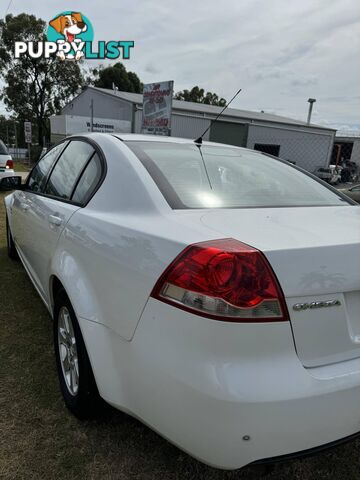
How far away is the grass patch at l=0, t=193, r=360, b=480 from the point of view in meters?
1.83

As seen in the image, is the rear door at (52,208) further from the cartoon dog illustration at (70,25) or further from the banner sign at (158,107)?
the cartoon dog illustration at (70,25)

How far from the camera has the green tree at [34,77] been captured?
115 feet

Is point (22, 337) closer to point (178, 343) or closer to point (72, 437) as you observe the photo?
point (72, 437)

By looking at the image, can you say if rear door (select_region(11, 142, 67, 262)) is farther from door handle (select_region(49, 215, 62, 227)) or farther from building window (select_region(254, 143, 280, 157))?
building window (select_region(254, 143, 280, 157))

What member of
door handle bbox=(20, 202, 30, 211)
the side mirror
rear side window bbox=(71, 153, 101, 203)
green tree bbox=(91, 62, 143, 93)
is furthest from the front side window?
green tree bbox=(91, 62, 143, 93)

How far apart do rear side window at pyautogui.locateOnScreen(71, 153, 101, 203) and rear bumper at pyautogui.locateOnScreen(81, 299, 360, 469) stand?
101 centimetres

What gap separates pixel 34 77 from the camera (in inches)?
1481

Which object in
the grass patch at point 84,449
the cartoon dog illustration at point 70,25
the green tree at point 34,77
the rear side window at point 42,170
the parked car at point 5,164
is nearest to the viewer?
the grass patch at point 84,449

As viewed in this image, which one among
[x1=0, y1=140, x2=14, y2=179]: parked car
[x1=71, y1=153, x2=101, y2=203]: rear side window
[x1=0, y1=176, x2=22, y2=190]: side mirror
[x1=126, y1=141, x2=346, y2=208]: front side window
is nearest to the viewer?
[x1=126, y1=141, x2=346, y2=208]: front side window

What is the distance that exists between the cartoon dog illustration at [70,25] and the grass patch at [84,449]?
981 inches

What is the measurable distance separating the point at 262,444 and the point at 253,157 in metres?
1.88

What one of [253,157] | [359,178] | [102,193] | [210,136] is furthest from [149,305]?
[359,178]

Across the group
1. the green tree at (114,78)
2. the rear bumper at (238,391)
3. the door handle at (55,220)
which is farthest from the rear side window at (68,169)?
the green tree at (114,78)

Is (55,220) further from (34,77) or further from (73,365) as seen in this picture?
(34,77)
